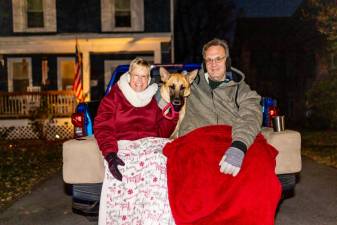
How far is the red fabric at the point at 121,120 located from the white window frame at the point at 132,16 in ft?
46.0

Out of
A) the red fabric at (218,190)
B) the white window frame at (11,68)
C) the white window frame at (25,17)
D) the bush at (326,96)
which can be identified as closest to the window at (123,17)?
the white window frame at (25,17)

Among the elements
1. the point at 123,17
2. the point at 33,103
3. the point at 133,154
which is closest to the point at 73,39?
the point at 123,17

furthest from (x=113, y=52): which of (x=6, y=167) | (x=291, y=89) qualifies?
(x=291, y=89)

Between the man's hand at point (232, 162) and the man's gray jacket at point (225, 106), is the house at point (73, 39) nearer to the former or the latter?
the man's gray jacket at point (225, 106)

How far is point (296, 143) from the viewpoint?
13.6 ft

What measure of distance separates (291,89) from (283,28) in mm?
7410

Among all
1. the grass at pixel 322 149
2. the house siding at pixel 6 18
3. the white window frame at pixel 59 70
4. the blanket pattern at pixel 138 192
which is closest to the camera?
the blanket pattern at pixel 138 192

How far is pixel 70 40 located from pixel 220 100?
1426 centimetres

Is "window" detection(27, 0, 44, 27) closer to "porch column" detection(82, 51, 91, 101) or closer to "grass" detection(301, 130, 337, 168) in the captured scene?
"porch column" detection(82, 51, 91, 101)

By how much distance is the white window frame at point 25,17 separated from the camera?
1811 centimetres

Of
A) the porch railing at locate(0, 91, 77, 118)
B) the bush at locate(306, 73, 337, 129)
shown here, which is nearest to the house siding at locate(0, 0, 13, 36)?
the porch railing at locate(0, 91, 77, 118)

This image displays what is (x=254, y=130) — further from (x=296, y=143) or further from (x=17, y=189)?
(x=17, y=189)

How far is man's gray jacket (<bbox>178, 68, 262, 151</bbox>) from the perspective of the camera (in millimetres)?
3973

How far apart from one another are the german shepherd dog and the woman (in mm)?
266
